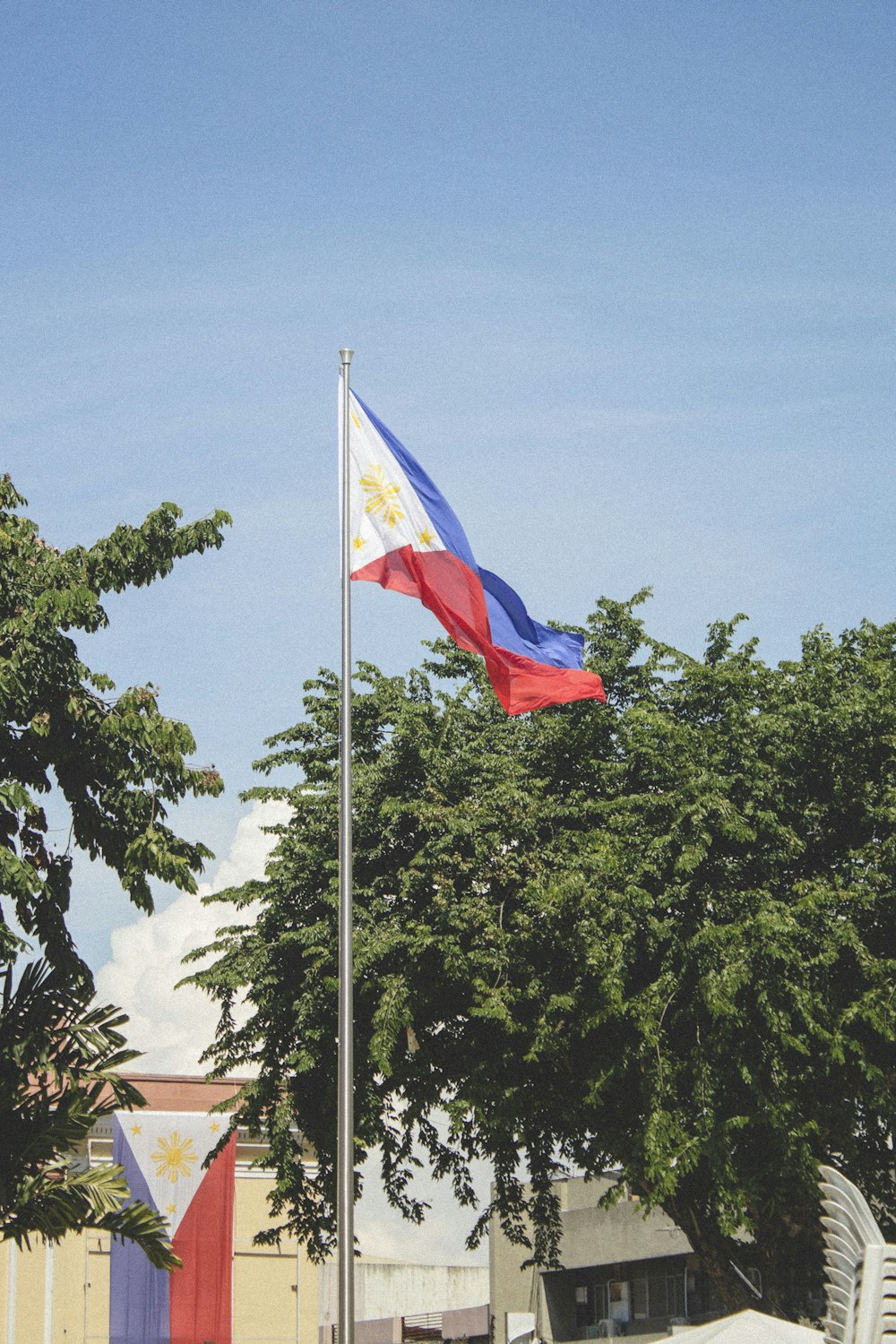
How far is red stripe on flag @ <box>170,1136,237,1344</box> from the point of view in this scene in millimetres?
31219

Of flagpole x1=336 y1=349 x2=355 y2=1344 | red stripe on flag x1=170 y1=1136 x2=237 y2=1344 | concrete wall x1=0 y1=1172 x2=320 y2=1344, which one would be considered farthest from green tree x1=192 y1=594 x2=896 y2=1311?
concrete wall x1=0 y1=1172 x2=320 y2=1344

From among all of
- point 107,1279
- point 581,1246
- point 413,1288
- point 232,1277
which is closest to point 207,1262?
point 232,1277

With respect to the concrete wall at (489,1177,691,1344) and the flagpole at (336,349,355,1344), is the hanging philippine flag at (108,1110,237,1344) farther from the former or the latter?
the flagpole at (336,349,355,1344)

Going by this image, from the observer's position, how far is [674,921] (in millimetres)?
22391

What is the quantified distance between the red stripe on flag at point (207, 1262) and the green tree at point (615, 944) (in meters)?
6.57

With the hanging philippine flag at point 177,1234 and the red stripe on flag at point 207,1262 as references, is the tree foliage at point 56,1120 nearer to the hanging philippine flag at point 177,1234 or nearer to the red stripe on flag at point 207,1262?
the hanging philippine flag at point 177,1234

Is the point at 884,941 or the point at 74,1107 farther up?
the point at 884,941

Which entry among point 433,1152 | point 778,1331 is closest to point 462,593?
point 778,1331

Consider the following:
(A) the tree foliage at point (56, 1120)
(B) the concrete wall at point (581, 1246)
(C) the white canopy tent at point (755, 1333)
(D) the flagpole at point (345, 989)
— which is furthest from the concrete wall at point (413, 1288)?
(D) the flagpole at point (345, 989)

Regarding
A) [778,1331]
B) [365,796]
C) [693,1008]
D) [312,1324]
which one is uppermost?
[365,796]

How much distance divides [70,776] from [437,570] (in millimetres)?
4513

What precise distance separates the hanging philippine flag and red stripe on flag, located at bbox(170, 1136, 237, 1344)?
18 millimetres

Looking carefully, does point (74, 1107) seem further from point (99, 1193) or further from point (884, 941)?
point (884, 941)

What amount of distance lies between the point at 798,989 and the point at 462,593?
809 centimetres
